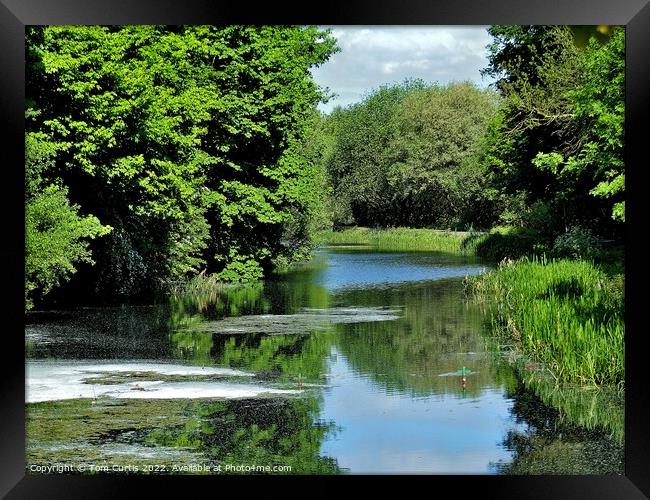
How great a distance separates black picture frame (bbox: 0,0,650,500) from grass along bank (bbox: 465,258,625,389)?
9.75 ft

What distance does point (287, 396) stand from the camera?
37.0 feet

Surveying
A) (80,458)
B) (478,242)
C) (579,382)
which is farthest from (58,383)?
(478,242)

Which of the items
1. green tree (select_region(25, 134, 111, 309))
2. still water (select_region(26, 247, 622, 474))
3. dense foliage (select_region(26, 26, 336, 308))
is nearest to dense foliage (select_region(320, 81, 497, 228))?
dense foliage (select_region(26, 26, 336, 308))

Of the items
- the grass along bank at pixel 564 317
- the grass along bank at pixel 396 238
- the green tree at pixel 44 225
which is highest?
the green tree at pixel 44 225

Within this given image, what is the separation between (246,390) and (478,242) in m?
19.8

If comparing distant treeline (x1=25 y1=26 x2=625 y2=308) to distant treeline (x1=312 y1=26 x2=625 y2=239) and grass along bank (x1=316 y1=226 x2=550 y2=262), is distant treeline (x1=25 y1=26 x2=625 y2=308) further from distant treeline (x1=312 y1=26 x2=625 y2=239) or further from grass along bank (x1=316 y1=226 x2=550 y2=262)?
grass along bank (x1=316 y1=226 x2=550 y2=262)

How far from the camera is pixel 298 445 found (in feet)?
30.9

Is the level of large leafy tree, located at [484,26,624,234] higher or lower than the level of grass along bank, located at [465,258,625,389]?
higher

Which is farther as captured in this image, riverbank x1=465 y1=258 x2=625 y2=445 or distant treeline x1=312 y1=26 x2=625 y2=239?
distant treeline x1=312 y1=26 x2=625 y2=239

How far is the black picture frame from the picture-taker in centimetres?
755
